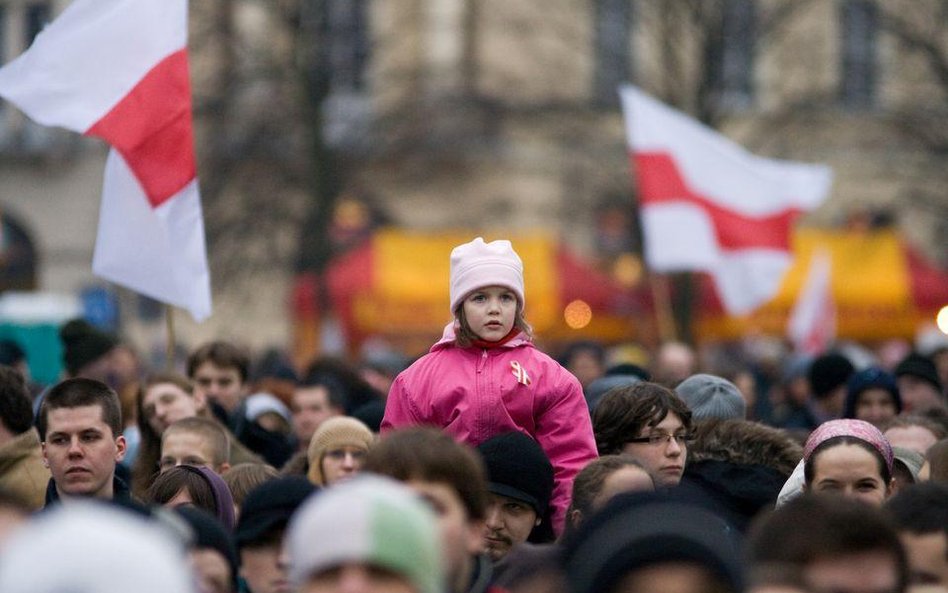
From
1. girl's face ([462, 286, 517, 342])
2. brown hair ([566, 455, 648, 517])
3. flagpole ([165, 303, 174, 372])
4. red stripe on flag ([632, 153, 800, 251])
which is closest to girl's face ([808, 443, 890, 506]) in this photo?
brown hair ([566, 455, 648, 517])

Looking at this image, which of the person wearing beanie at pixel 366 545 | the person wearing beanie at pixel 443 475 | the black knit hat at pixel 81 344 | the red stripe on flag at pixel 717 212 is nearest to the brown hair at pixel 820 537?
the person wearing beanie at pixel 443 475

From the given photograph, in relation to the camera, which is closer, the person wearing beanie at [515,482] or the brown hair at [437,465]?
the brown hair at [437,465]

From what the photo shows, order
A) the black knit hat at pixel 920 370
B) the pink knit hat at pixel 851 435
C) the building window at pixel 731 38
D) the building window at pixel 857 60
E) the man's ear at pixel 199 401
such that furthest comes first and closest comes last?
the building window at pixel 857 60 → the building window at pixel 731 38 → the black knit hat at pixel 920 370 → the man's ear at pixel 199 401 → the pink knit hat at pixel 851 435

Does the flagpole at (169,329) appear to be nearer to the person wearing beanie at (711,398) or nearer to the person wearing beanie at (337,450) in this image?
the person wearing beanie at (337,450)

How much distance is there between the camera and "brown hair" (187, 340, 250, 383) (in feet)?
37.7

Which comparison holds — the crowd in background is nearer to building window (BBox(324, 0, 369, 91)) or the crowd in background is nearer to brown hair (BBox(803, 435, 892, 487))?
brown hair (BBox(803, 435, 892, 487))

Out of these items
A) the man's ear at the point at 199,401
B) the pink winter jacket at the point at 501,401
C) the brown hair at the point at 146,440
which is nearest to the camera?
the pink winter jacket at the point at 501,401

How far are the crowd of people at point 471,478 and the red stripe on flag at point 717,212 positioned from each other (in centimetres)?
368

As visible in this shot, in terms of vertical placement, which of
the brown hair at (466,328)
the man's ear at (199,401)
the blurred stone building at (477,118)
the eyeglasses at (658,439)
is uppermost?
the blurred stone building at (477,118)

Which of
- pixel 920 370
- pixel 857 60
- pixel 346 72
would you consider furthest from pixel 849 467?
pixel 857 60

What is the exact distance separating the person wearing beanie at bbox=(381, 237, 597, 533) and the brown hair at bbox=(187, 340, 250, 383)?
434 cm

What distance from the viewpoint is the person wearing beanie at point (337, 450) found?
8461mm

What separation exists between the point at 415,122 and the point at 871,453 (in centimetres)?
2787

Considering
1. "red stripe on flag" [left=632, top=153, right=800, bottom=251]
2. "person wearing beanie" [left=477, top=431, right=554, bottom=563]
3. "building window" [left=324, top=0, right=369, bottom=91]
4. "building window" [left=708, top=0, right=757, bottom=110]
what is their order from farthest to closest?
"building window" [left=324, top=0, right=369, bottom=91]
"building window" [left=708, top=0, right=757, bottom=110]
"red stripe on flag" [left=632, top=153, right=800, bottom=251]
"person wearing beanie" [left=477, top=431, right=554, bottom=563]
